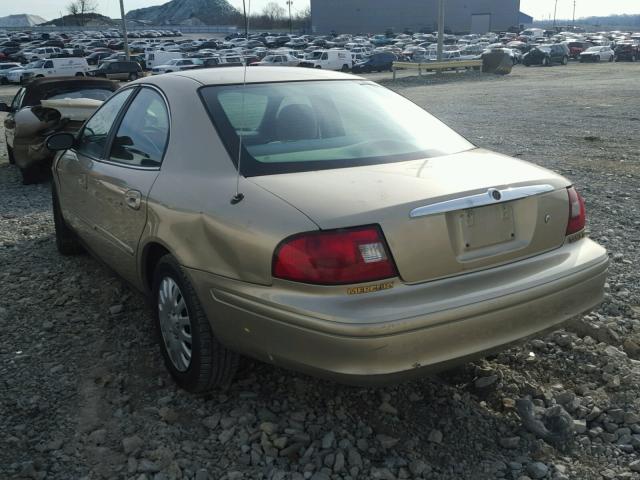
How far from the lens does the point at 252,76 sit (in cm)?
382

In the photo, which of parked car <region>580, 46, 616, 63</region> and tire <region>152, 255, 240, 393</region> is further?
parked car <region>580, 46, 616, 63</region>

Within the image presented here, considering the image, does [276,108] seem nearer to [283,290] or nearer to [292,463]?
[283,290]

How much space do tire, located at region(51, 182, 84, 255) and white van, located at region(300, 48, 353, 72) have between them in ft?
127

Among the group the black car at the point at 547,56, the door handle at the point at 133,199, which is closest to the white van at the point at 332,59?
the black car at the point at 547,56

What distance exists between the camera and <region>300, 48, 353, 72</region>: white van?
43328 mm

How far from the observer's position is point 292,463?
285 centimetres

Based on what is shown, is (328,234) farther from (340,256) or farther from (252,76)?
(252,76)

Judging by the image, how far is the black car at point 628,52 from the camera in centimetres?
4906

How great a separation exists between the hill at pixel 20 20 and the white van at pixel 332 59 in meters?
126

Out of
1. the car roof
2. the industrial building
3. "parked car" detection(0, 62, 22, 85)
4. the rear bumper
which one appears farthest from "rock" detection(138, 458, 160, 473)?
the industrial building

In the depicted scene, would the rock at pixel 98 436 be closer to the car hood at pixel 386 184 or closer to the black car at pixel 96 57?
the car hood at pixel 386 184

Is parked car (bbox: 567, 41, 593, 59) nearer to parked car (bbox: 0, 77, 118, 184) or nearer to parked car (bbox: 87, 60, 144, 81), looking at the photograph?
parked car (bbox: 87, 60, 144, 81)

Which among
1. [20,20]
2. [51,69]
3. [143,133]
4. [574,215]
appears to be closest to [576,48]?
[51,69]

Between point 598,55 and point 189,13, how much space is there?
14552 cm
